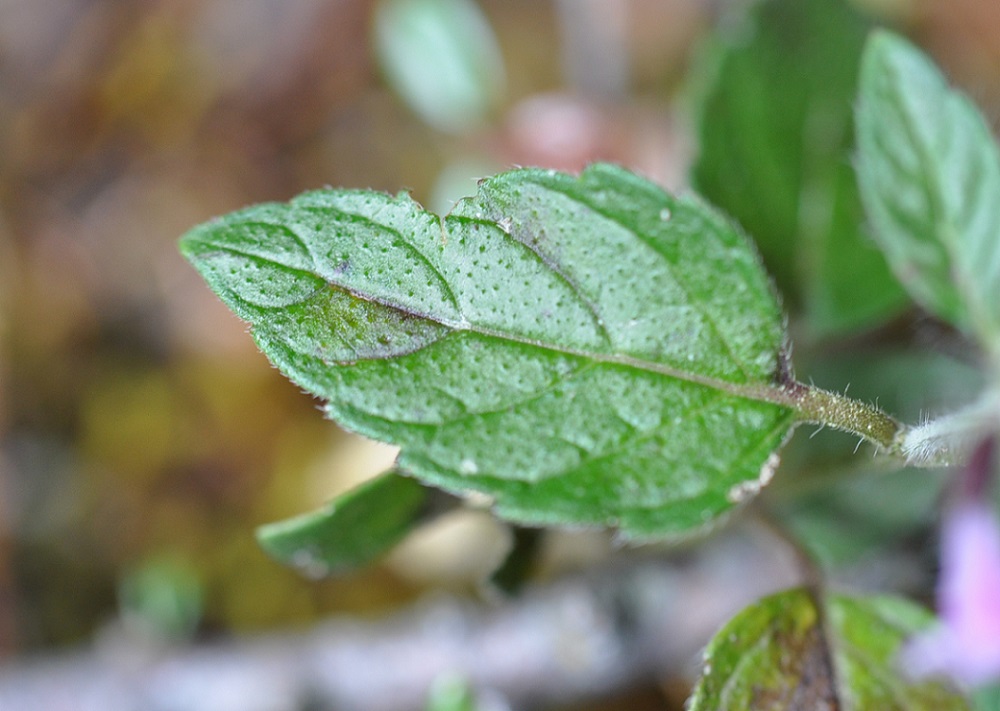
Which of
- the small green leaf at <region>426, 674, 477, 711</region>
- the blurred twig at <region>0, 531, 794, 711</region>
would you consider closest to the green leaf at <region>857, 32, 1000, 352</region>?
the blurred twig at <region>0, 531, 794, 711</region>

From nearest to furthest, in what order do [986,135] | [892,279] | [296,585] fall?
1. [986,135]
2. [892,279]
3. [296,585]

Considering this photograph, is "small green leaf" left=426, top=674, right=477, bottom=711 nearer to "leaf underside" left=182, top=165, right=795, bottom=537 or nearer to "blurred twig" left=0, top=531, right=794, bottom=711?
"blurred twig" left=0, top=531, right=794, bottom=711

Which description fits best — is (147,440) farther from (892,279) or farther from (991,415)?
(991,415)

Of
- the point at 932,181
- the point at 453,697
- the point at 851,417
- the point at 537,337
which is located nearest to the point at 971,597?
the point at 851,417

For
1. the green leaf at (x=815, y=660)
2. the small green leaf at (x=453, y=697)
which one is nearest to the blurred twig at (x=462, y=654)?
the small green leaf at (x=453, y=697)

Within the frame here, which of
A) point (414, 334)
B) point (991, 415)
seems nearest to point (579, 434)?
point (414, 334)

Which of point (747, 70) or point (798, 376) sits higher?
point (747, 70)
